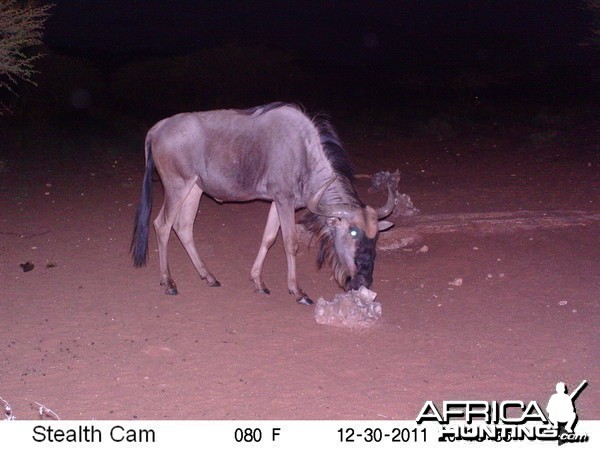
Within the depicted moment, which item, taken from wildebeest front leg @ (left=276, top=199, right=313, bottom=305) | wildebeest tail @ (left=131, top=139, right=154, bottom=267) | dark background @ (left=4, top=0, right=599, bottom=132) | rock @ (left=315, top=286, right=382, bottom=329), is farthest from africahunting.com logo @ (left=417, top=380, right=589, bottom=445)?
dark background @ (left=4, top=0, right=599, bottom=132)

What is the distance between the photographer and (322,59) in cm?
3456

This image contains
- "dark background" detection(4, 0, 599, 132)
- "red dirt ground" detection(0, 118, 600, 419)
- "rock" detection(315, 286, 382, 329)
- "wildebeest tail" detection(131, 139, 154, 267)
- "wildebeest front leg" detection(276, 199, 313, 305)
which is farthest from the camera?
"dark background" detection(4, 0, 599, 132)

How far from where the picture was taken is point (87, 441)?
404 cm

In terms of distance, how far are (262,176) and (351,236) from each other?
4.00 ft

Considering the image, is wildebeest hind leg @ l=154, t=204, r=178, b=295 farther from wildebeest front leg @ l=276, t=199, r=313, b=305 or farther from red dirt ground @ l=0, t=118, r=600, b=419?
wildebeest front leg @ l=276, t=199, r=313, b=305

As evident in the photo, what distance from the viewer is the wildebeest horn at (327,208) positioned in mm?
6316

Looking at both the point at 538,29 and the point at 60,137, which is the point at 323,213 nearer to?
the point at 60,137

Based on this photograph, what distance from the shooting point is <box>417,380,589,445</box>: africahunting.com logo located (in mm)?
4066

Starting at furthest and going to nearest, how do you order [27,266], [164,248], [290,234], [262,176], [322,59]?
[322,59]
[27,266]
[164,248]
[262,176]
[290,234]

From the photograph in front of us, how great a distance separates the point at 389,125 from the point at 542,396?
14.0m

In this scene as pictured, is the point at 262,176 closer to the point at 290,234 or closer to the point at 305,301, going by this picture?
the point at 290,234

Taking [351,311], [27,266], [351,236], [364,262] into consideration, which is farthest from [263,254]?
[27,266]

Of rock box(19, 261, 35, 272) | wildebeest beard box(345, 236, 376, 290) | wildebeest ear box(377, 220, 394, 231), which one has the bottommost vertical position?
rock box(19, 261, 35, 272)

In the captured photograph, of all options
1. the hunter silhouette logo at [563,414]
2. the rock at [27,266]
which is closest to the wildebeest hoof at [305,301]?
the hunter silhouette logo at [563,414]
